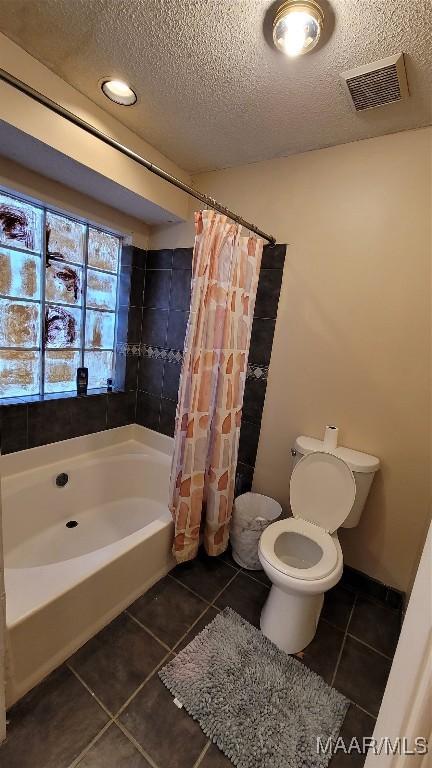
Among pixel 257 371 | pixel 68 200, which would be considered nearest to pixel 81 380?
pixel 68 200

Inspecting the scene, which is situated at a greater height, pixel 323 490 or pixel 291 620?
pixel 323 490

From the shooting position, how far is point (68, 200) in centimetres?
194

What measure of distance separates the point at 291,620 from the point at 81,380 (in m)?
1.94

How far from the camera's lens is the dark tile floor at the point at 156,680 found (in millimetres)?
1053

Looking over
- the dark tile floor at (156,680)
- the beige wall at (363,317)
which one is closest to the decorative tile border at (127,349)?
the beige wall at (363,317)

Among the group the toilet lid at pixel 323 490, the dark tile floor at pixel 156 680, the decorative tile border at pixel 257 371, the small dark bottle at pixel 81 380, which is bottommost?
the dark tile floor at pixel 156 680

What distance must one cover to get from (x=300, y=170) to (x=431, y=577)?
2073mm

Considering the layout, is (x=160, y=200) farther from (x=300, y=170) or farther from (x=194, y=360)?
(x=194, y=360)

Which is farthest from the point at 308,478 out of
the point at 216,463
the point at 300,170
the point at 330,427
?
the point at 300,170

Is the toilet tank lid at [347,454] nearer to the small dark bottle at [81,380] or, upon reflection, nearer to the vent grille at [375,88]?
the small dark bottle at [81,380]

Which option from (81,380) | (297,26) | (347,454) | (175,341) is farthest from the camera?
(175,341)

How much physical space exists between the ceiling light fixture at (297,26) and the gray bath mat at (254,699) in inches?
98.8

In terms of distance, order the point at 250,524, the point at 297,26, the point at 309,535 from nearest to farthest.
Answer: the point at 297,26 < the point at 309,535 < the point at 250,524

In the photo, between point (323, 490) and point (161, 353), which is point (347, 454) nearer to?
point (323, 490)
